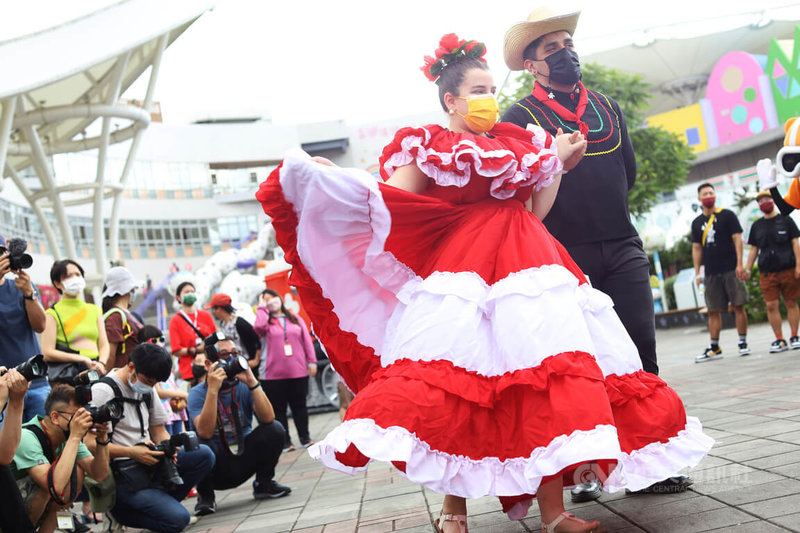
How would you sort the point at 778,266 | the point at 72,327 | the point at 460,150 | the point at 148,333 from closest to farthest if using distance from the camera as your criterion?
the point at 460,150 < the point at 72,327 < the point at 148,333 < the point at 778,266

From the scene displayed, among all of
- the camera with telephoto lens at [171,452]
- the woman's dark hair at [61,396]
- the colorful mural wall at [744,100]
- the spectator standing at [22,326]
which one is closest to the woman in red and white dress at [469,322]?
the woman's dark hair at [61,396]

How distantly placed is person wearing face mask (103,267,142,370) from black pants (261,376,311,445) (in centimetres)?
186

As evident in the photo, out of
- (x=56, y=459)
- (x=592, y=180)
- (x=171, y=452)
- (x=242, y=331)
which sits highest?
(x=592, y=180)

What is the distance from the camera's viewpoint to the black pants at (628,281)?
11.6 ft

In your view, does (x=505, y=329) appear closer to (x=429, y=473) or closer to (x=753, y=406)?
(x=429, y=473)

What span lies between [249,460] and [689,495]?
319 cm

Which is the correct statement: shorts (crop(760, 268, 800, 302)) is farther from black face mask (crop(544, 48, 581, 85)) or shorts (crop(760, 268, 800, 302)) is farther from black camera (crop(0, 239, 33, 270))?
black camera (crop(0, 239, 33, 270))

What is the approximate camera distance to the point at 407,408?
2564 mm

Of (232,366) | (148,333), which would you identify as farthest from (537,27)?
(148,333)

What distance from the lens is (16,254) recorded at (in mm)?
4789

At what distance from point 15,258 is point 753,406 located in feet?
15.5

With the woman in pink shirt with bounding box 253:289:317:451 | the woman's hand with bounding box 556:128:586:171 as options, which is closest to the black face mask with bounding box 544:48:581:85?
the woman's hand with bounding box 556:128:586:171

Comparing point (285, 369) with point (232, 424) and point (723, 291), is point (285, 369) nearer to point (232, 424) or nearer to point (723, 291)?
point (232, 424)

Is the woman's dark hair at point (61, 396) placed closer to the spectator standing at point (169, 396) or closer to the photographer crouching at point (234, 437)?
the photographer crouching at point (234, 437)
